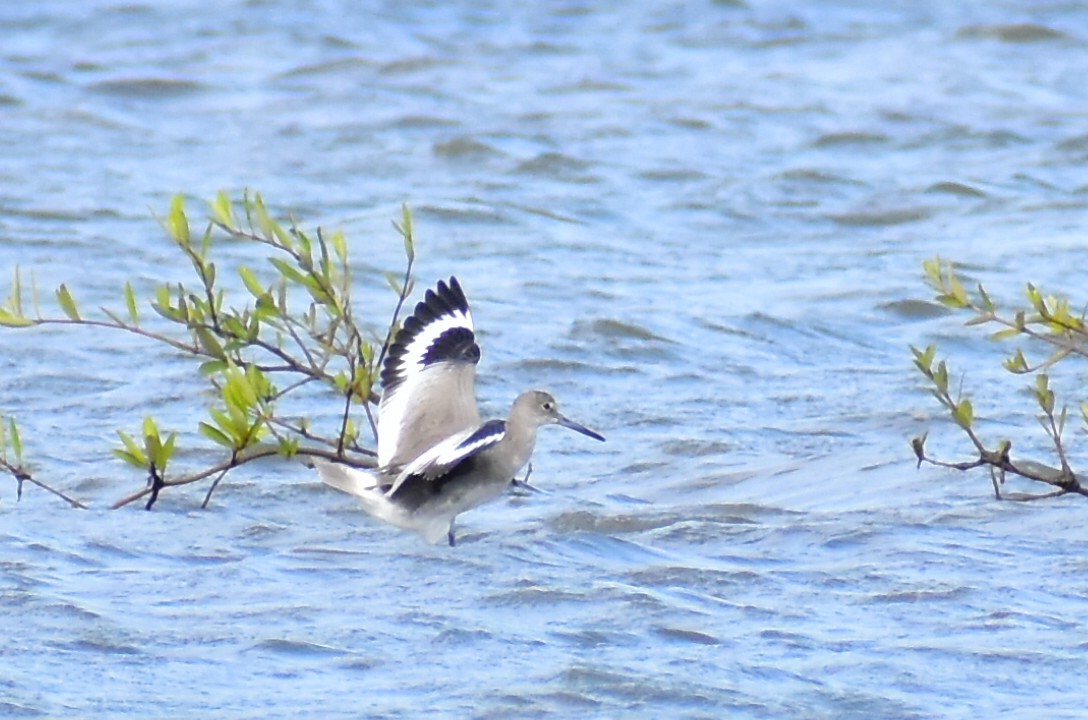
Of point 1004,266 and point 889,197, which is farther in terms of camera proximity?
point 889,197

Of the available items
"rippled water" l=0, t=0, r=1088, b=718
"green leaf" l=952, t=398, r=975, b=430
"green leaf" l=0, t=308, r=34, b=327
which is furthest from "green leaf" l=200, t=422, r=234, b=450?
"green leaf" l=952, t=398, r=975, b=430

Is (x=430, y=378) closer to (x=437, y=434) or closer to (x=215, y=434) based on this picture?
(x=437, y=434)

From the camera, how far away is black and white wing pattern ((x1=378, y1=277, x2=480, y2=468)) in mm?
6621

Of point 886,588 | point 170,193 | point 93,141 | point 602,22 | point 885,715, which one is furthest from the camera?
point 602,22

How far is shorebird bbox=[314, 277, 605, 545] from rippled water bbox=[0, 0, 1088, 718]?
14.6 inches

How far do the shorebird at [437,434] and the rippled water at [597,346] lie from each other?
370mm

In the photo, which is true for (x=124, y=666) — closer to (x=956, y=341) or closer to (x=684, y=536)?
(x=684, y=536)

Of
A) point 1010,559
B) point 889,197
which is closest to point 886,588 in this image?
point 1010,559

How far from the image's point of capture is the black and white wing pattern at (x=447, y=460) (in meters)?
6.03

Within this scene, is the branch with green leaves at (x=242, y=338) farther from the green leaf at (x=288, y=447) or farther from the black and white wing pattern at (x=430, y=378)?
the black and white wing pattern at (x=430, y=378)

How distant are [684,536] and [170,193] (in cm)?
664

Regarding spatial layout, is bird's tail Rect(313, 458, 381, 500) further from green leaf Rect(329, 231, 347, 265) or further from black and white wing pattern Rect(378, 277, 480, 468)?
green leaf Rect(329, 231, 347, 265)

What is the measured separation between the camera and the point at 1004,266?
1207cm

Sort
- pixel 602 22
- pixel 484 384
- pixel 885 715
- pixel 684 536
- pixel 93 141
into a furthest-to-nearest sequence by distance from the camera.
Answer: pixel 602 22 → pixel 93 141 → pixel 484 384 → pixel 684 536 → pixel 885 715
